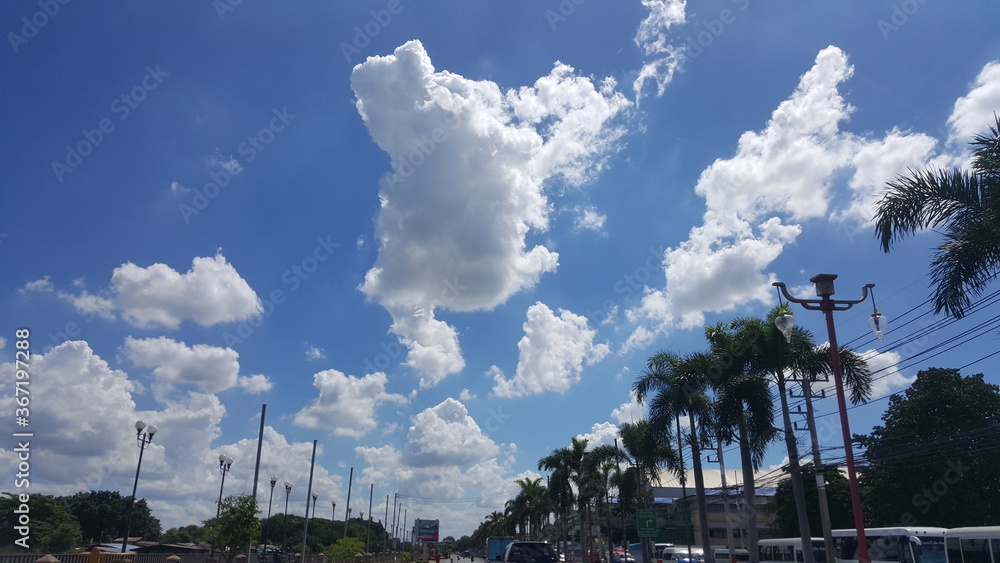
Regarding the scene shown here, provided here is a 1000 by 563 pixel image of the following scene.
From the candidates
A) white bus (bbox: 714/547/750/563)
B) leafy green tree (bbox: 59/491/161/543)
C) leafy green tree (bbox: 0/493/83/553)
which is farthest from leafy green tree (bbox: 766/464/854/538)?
leafy green tree (bbox: 59/491/161/543)

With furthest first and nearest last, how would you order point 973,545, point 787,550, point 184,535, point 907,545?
point 184,535 < point 787,550 < point 907,545 < point 973,545

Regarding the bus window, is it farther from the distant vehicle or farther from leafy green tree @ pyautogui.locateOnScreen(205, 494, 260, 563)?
leafy green tree @ pyautogui.locateOnScreen(205, 494, 260, 563)

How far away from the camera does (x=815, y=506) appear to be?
5000cm

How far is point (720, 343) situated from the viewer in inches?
1144

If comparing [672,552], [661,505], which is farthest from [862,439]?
[661,505]

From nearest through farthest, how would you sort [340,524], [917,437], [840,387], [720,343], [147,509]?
1. [840,387]
2. [720,343]
3. [917,437]
4. [147,509]
5. [340,524]

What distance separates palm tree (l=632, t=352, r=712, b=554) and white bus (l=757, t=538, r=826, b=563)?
6143 mm

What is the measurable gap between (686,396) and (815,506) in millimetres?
26000

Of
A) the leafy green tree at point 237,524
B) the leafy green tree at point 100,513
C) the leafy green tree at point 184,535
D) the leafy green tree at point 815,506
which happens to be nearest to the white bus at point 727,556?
the leafy green tree at point 815,506

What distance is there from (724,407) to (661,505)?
68084 mm

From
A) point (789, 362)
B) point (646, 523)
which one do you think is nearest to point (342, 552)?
point (646, 523)

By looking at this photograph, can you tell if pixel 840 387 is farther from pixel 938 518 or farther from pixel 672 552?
pixel 672 552

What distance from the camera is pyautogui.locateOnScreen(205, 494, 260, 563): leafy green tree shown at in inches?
1125

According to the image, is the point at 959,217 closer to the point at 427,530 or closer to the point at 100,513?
the point at 427,530
